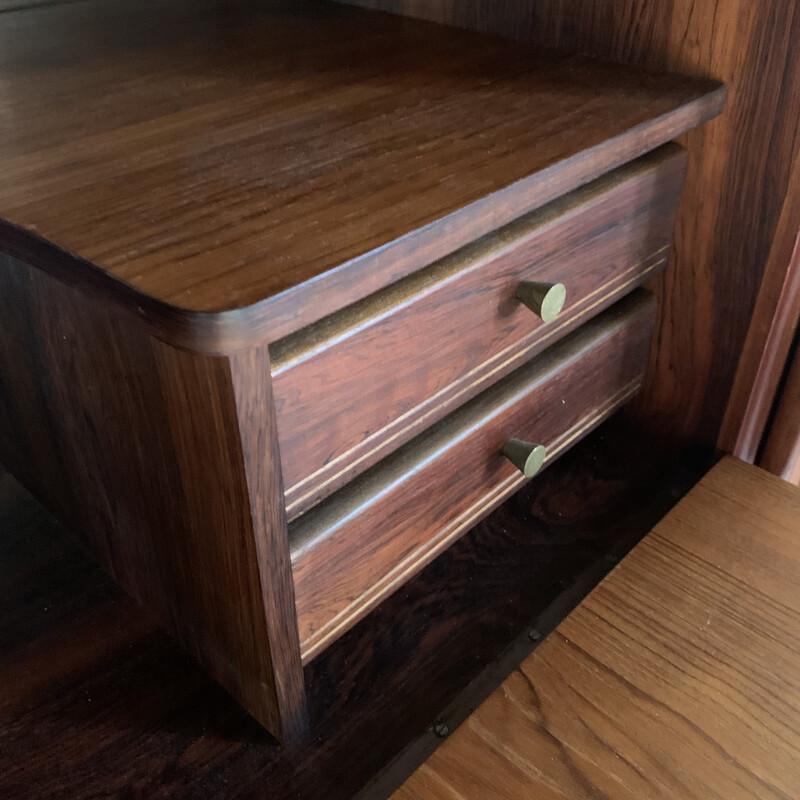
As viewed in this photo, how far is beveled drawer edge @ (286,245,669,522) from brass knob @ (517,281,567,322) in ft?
0.16

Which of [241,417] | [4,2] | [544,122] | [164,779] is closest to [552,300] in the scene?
[544,122]

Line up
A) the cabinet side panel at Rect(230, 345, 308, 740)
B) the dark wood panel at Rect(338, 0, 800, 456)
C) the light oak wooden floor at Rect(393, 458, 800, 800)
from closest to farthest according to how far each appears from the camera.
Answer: the cabinet side panel at Rect(230, 345, 308, 740)
the light oak wooden floor at Rect(393, 458, 800, 800)
the dark wood panel at Rect(338, 0, 800, 456)

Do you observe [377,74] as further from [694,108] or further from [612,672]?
A: [612,672]

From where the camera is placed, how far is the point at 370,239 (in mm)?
417

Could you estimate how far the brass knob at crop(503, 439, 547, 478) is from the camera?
2.03 ft

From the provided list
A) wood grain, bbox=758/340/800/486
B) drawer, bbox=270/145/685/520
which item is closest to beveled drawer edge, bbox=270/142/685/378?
drawer, bbox=270/145/685/520

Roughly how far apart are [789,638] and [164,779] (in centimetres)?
47

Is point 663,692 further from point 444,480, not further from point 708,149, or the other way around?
point 708,149

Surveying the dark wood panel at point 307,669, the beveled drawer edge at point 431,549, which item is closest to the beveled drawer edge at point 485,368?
the beveled drawer edge at point 431,549

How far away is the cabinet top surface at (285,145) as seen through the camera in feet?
1.33

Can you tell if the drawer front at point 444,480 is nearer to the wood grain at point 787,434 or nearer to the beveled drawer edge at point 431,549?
the beveled drawer edge at point 431,549

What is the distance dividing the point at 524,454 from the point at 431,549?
0.34ft

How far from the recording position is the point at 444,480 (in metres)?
0.60

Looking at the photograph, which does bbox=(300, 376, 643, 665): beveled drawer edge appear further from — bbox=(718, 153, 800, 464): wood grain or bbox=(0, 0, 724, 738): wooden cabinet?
bbox=(718, 153, 800, 464): wood grain
